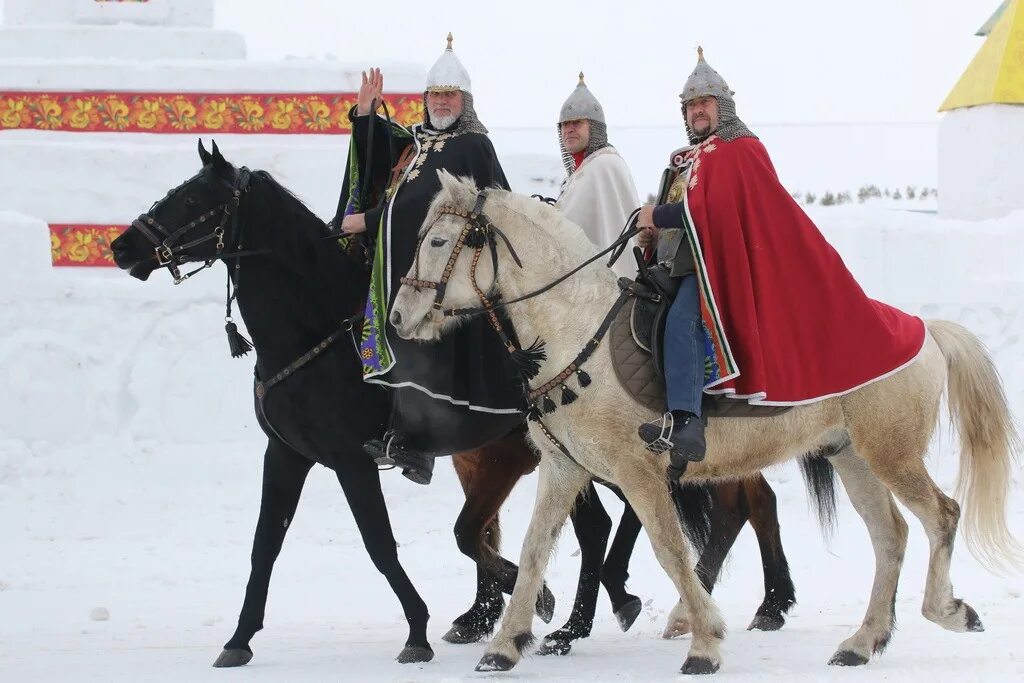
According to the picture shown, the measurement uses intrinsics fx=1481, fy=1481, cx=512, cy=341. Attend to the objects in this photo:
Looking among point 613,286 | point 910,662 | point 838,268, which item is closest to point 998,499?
point 910,662

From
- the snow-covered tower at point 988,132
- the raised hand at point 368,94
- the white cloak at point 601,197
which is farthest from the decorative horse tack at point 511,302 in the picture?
the snow-covered tower at point 988,132

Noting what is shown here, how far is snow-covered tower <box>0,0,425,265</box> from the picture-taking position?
10984mm

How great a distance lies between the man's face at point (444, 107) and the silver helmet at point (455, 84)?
0.02 meters

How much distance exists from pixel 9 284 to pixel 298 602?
3844mm

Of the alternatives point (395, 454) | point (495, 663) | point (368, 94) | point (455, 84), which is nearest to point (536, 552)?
point (495, 663)

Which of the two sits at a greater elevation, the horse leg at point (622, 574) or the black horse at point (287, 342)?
the black horse at point (287, 342)

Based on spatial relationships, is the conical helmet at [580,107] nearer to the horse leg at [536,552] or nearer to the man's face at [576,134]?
the man's face at [576,134]

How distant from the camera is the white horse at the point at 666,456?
5.49 m

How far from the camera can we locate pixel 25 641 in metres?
6.58

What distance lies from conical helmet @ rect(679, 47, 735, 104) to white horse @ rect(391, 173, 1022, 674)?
0.71 m

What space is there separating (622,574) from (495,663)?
4.00 ft

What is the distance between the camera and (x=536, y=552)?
19.1 ft

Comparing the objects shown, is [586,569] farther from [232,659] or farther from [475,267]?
[475,267]

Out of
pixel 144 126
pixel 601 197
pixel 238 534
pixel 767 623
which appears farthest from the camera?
pixel 144 126
